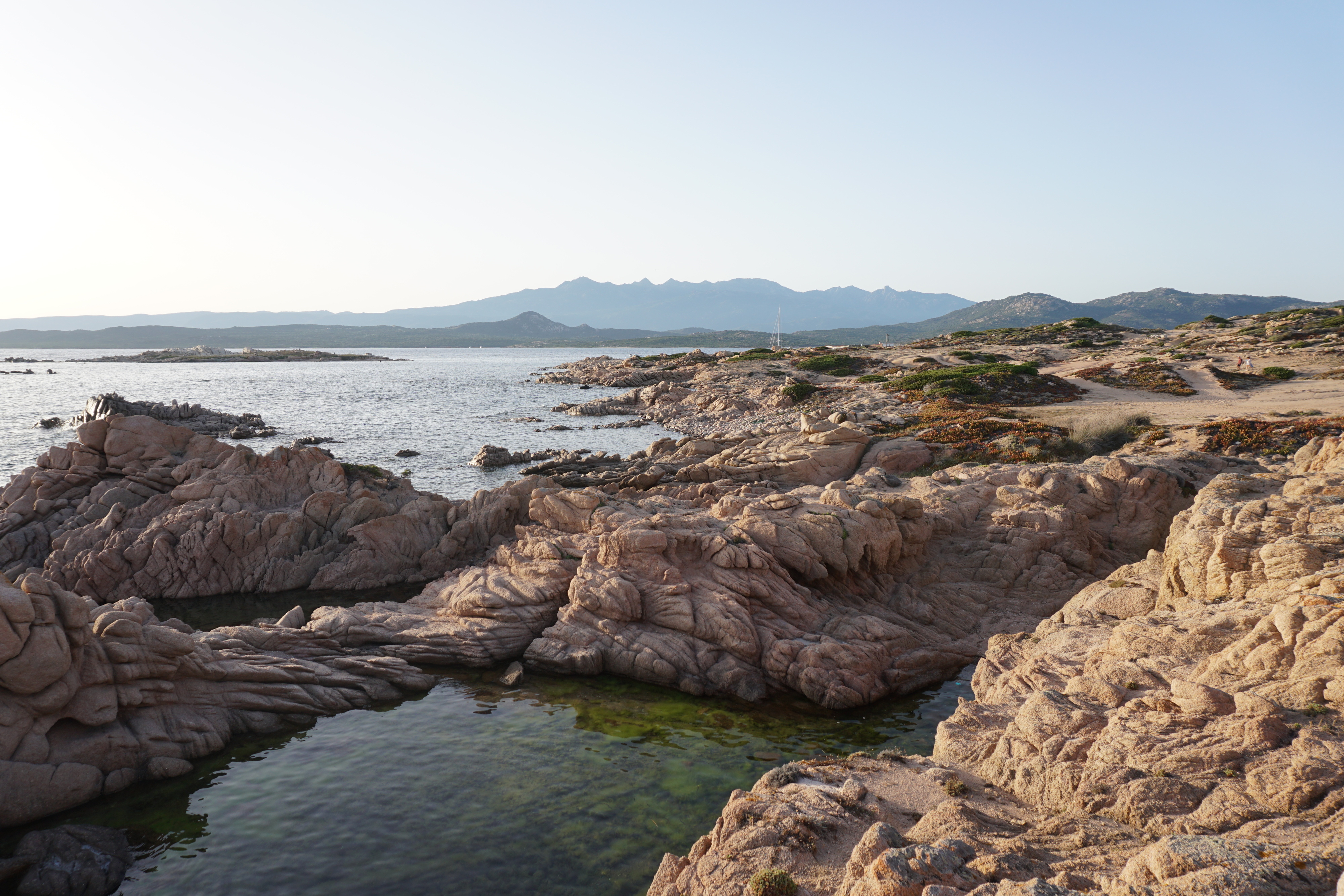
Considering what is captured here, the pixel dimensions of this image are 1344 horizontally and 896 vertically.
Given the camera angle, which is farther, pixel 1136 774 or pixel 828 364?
pixel 828 364

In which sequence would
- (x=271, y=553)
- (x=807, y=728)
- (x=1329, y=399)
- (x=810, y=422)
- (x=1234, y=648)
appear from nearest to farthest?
(x=1234, y=648)
(x=807, y=728)
(x=271, y=553)
(x=810, y=422)
(x=1329, y=399)

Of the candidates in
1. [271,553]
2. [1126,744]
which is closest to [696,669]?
[1126,744]

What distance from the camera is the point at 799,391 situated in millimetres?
81375

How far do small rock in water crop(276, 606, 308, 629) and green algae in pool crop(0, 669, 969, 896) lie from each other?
5.29 meters

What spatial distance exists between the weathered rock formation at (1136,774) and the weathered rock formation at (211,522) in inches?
886

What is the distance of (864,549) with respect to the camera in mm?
26062

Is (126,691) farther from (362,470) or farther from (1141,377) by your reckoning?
(1141,377)

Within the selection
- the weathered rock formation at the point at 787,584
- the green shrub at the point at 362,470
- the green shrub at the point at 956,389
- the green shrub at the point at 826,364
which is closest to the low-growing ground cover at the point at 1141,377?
the green shrub at the point at 956,389

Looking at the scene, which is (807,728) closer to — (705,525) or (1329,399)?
(705,525)

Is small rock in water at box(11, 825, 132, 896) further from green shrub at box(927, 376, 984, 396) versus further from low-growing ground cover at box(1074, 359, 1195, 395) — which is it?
low-growing ground cover at box(1074, 359, 1195, 395)

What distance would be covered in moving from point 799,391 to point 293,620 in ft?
210

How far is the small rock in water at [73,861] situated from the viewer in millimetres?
13789

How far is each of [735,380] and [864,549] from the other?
76.0 metres

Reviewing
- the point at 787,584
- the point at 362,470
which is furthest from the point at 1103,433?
the point at 362,470
